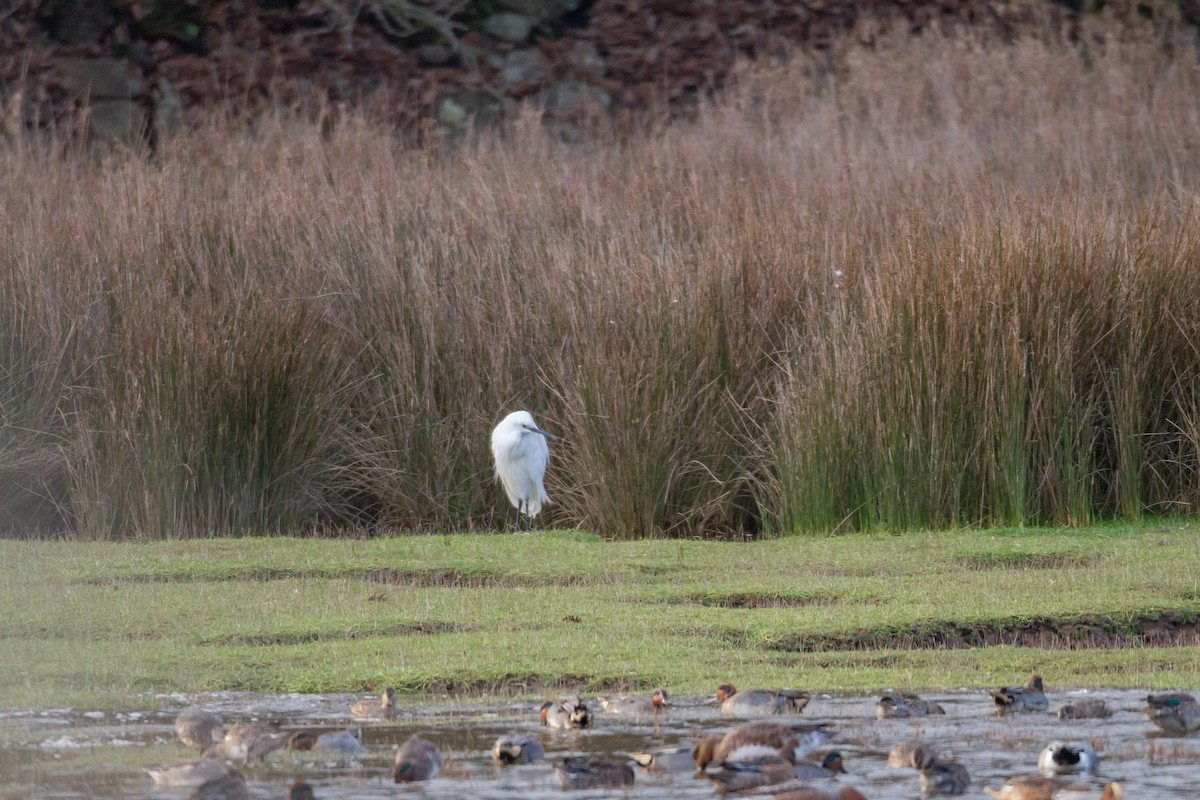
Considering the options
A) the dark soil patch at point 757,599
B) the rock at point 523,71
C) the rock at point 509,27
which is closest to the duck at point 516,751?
the dark soil patch at point 757,599

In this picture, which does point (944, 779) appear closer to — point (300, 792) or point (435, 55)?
point (300, 792)

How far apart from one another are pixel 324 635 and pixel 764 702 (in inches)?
80.8

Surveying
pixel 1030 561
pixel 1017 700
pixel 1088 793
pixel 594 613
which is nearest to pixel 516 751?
pixel 1088 793

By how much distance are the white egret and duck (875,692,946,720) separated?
391cm

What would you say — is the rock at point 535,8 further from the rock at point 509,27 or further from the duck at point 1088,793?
the duck at point 1088,793

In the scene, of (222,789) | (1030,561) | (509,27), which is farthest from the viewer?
(509,27)

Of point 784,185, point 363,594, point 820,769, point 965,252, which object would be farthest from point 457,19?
point 820,769

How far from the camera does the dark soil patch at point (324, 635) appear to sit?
6539mm

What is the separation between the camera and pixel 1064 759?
465cm

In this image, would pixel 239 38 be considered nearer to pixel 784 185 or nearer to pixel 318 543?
pixel 784 185

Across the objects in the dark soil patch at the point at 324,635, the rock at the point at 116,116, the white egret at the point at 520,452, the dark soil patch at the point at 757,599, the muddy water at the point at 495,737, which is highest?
the rock at the point at 116,116

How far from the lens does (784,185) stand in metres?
11.9

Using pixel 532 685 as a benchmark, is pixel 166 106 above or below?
above

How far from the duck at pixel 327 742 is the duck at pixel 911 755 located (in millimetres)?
1478
